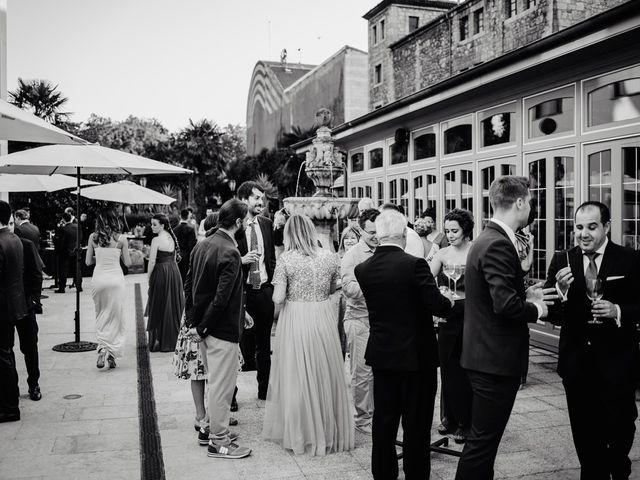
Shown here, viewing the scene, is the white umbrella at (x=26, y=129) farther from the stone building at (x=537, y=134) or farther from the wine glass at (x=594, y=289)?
the stone building at (x=537, y=134)

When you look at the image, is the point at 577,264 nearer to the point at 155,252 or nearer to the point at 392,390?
the point at 392,390

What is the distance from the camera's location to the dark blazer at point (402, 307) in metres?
3.93

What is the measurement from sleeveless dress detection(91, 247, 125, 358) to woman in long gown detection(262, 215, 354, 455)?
3.69 m

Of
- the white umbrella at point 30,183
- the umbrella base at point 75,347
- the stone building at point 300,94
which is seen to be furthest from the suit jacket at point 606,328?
the stone building at point 300,94

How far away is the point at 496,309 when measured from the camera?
3.38 m

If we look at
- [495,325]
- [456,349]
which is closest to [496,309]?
[495,325]

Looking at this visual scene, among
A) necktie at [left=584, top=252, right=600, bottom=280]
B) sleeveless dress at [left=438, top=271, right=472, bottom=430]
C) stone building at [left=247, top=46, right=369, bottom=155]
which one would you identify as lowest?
sleeveless dress at [left=438, top=271, right=472, bottom=430]

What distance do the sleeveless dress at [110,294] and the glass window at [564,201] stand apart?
19.3ft

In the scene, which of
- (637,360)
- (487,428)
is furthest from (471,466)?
(637,360)

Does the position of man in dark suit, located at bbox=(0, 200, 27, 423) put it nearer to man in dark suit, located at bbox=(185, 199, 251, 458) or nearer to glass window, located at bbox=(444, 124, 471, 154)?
man in dark suit, located at bbox=(185, 199, 251, 458)

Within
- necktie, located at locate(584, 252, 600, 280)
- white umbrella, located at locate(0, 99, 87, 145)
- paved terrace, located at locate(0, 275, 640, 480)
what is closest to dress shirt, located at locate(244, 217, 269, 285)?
paved terrace, located at locate(0, 275, 640, 480)

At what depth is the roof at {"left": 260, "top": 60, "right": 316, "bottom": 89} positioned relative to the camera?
58981 mm

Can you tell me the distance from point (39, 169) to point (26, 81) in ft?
75.8

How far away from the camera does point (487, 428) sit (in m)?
3.49
